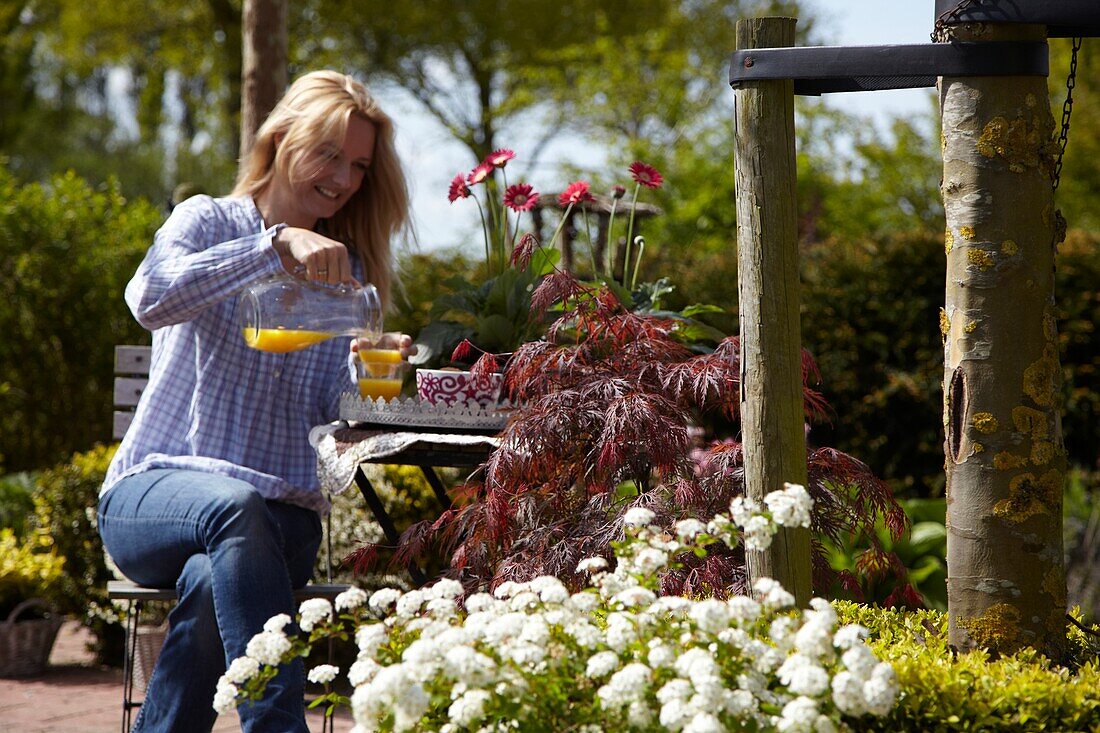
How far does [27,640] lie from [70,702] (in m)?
Answer: 0.59

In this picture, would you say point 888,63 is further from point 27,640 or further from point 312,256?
point 27,640

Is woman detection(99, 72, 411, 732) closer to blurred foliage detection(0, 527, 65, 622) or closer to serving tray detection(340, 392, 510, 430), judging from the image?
serving tray detection(340, 392, 510, 430)

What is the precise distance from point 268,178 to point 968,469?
1.97 meters

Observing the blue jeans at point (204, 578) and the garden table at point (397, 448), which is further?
the garden table at point (397, 448)

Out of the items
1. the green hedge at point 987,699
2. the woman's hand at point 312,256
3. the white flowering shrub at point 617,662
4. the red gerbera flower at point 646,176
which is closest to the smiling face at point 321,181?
the woman's hand at point 312,256

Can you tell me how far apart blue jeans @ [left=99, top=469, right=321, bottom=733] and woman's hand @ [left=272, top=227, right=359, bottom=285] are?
493mm

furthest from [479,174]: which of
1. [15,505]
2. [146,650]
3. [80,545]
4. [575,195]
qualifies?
[15,505]

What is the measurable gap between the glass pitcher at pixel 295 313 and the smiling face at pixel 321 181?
33 cm

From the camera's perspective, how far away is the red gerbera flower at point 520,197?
114 inches

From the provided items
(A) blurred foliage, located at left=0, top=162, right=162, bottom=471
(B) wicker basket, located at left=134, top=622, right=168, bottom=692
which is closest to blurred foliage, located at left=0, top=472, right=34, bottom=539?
(A) blurred foliage, located at left=0, top=162, right=162, bottom=471

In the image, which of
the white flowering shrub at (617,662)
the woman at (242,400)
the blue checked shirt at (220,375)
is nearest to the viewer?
the white flowering shrub at (617,662)

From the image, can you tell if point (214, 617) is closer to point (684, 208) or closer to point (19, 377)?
point (19, 377)

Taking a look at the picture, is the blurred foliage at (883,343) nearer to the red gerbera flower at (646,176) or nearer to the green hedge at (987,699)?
the red gerbera flower at (646,176)

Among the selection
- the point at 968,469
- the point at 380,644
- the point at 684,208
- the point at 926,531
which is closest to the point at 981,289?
the point at 968,469
